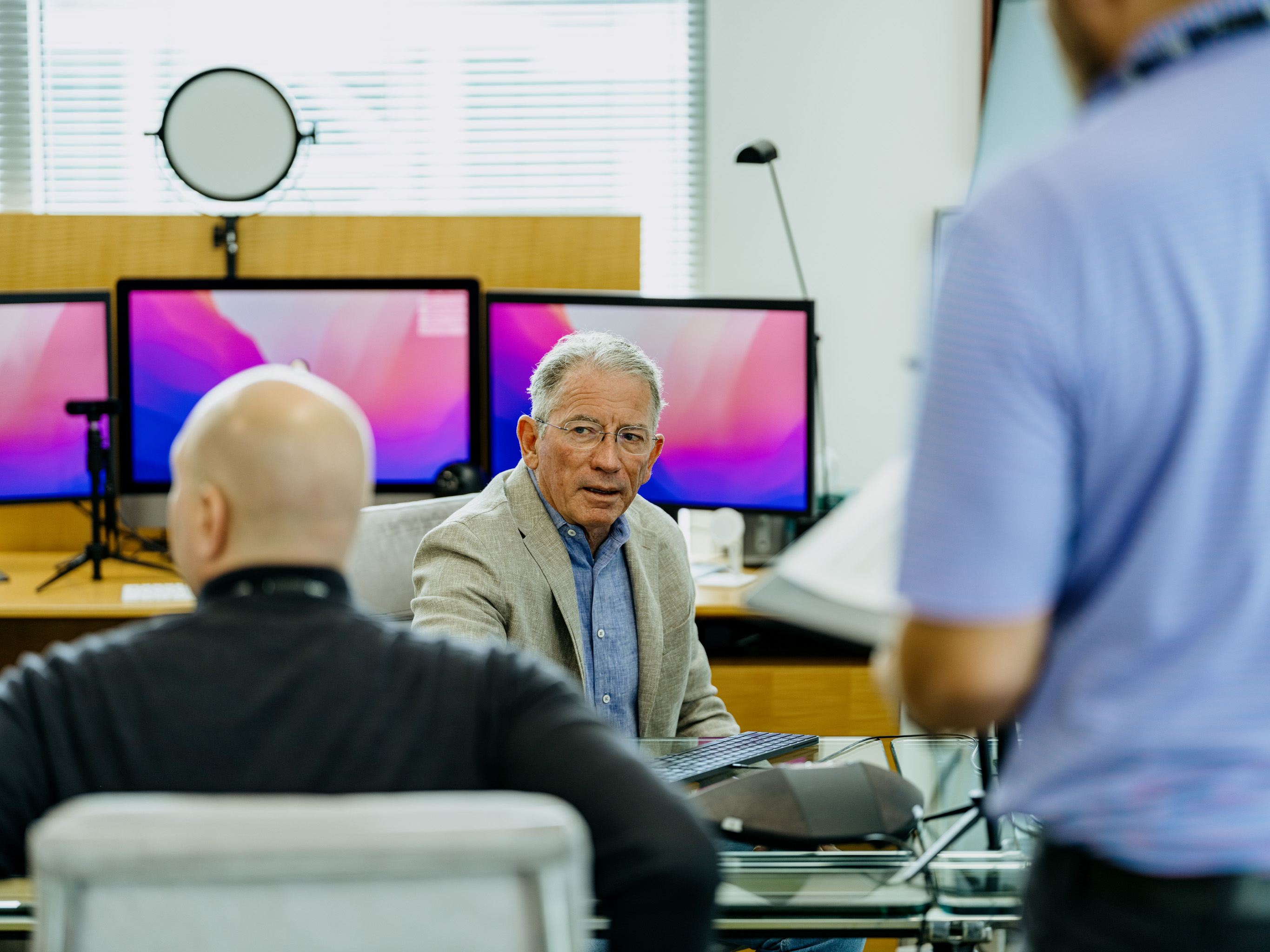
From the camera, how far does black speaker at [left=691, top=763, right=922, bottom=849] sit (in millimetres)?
1160

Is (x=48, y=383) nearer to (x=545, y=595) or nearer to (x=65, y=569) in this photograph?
(x=65, y=569)

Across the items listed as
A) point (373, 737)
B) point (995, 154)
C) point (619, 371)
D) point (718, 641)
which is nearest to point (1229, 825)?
point (373, 737)

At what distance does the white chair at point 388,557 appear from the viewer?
6.07 ft

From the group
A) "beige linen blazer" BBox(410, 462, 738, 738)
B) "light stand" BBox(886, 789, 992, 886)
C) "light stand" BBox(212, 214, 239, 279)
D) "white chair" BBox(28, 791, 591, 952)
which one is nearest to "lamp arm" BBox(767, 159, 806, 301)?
"light stand" BBox(212, 214, 239, 279)

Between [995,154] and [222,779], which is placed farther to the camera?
[995,154]

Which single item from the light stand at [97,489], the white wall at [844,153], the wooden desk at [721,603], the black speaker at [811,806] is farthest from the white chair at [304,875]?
the white wall at [844,153]

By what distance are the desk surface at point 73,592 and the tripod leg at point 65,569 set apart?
0.4 inches

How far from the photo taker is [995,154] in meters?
1.15

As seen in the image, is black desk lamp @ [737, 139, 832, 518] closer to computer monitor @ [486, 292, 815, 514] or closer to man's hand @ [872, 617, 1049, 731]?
computer monitor @ [486, 292, 815, 514]

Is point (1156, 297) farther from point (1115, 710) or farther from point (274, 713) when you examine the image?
point (274, 713)

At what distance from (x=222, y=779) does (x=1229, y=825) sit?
64 centimetres

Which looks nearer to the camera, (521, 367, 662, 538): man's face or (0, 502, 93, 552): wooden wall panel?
(521, 367, 662, 538): man's face

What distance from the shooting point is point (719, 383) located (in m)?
2.70

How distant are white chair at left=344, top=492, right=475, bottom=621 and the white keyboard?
740 mm
